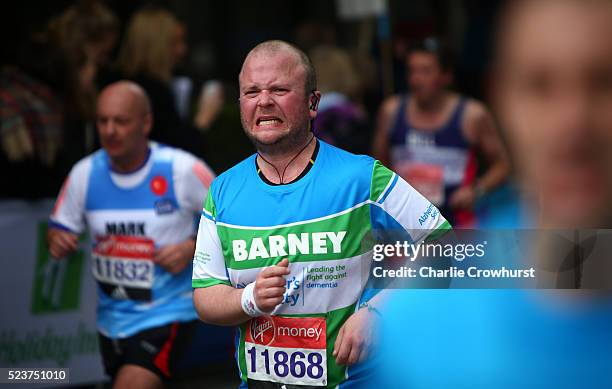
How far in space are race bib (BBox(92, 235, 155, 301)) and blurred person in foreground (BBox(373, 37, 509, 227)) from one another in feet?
7.37

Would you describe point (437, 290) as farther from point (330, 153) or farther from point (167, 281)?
point (167, 281)

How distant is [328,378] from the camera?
347 cm

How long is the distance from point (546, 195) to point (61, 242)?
451 centimetres

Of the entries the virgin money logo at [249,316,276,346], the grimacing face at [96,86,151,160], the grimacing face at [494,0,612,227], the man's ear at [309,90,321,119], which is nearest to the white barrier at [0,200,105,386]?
the grimacing face at [96,86,151,160]

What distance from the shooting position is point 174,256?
5312mm

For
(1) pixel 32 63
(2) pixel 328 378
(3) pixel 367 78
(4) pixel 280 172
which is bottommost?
(2) pixel 328 378

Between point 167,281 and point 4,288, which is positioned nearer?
point 167,281

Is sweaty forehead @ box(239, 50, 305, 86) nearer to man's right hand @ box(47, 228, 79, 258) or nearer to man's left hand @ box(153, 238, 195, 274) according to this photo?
man's left hand @ box(153, 238, 195, 274)

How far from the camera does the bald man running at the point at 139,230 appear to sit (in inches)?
212

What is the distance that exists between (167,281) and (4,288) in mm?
1697

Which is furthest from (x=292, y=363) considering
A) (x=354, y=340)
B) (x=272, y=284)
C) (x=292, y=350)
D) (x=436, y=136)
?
(x=436, y=136)

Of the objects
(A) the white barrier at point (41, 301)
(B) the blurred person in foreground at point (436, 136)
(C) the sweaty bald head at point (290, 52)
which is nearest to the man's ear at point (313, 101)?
(C) the sweaty bald head at point (290, 52)

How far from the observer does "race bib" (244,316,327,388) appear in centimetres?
346

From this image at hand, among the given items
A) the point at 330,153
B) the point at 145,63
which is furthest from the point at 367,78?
the point at 330,153
